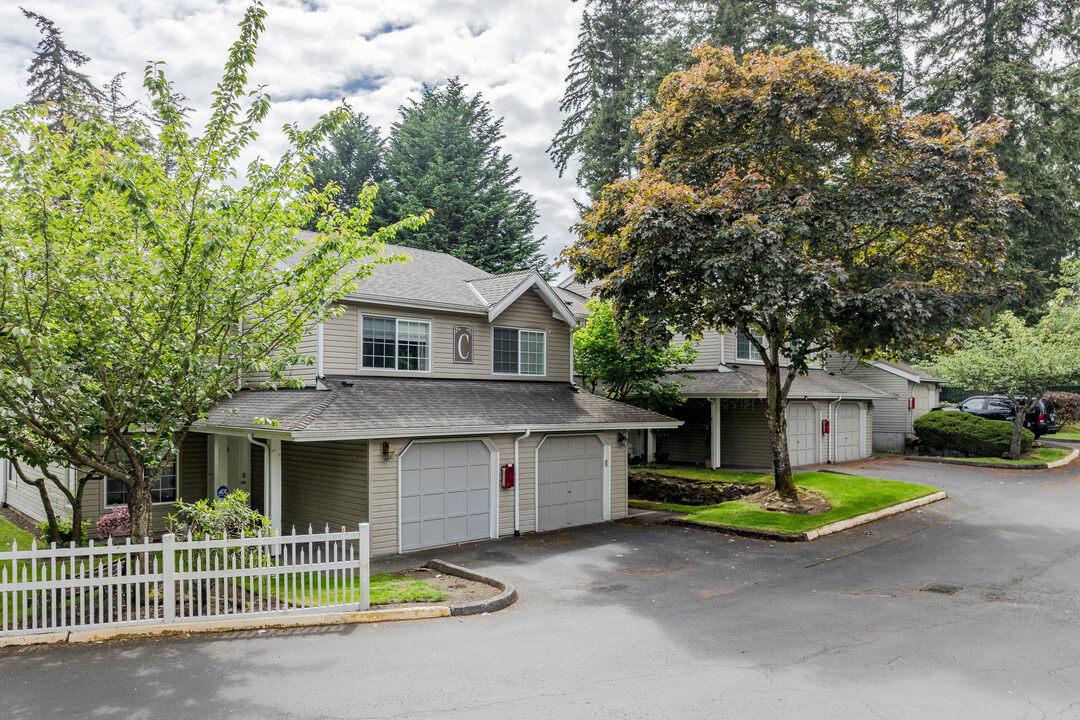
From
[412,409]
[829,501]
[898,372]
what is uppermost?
[898,372]

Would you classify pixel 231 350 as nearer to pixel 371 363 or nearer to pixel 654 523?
pixel 371 363

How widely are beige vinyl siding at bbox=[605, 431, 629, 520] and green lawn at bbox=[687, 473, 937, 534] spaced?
215 cm

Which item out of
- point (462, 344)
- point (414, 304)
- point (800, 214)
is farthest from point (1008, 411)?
point (414, 304)

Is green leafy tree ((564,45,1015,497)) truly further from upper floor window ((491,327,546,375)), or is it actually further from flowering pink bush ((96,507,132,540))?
flowering pink bush ((96,507,132,540))

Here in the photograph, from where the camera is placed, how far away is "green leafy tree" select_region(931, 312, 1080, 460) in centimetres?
2352

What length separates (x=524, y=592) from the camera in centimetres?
1109

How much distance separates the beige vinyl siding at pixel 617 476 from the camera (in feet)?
60.7

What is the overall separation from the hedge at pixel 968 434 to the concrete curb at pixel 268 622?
23.4 m

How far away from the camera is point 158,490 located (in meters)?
17.3

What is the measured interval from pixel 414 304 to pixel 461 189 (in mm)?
24601

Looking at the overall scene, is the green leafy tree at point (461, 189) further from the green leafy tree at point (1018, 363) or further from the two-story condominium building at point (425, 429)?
the green leafy tree at point (1018, 363)

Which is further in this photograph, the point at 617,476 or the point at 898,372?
the point at 898,372

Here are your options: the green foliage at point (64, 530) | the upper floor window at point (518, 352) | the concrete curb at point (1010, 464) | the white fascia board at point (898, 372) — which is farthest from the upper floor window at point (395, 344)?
the white fascia board at point (898, 372)

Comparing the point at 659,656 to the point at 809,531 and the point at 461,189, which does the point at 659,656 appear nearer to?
the point at 809,531
